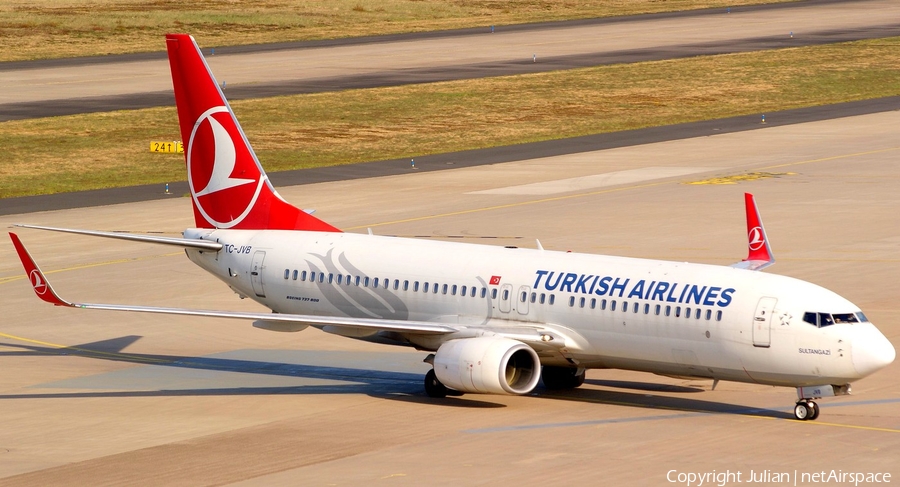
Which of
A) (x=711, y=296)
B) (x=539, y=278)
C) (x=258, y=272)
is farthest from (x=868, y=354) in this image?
(x=258, y=272)

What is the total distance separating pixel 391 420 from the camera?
1383 inches

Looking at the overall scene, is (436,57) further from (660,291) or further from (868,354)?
(868,354)

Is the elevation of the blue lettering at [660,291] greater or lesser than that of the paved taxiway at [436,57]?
lesser

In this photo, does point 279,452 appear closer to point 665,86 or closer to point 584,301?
point 584,301

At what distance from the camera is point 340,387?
3944 cm

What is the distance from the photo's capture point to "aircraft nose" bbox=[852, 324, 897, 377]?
32.4 meters

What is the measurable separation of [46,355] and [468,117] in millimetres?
56758

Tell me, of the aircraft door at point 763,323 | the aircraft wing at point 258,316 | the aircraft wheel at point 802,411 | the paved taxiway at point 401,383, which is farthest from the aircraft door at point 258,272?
the aircraft wheel at point 802,411

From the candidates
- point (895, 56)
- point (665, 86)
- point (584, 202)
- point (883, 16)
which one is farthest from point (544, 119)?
point (883, 16)

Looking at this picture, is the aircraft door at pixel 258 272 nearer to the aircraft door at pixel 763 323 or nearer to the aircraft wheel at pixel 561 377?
the aircraft wheel at pixel 561 377

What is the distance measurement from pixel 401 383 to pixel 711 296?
31.5 ft

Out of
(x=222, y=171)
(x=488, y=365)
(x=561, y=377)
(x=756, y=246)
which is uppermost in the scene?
(x=222, y=171)

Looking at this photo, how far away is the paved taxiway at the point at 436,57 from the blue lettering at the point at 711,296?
7139 cm

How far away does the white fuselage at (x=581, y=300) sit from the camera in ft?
109
